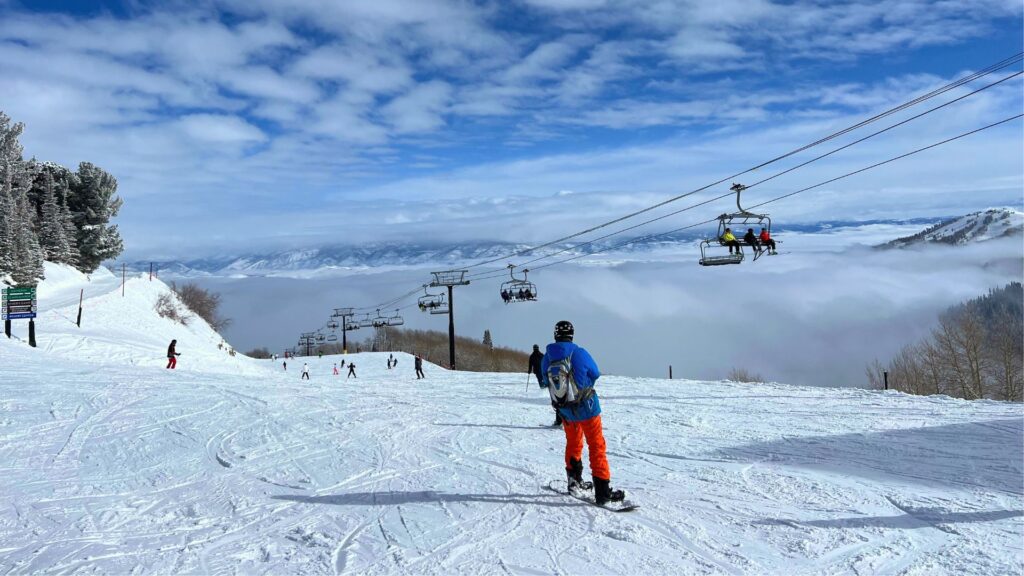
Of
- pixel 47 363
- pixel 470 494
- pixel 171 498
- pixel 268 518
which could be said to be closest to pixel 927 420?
pixel 470 494

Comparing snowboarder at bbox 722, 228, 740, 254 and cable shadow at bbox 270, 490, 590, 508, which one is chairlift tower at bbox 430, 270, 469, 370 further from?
cable shadow at bbox 270, 490, 590, 508

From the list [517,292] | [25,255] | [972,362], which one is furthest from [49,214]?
[972,362]

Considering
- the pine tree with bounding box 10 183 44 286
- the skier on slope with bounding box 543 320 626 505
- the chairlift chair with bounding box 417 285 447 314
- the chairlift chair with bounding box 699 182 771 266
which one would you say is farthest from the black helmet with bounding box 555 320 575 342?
the pine tree with bounding box 10 183 44 286

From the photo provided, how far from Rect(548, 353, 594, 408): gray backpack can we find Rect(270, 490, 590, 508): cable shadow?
3.87 feet

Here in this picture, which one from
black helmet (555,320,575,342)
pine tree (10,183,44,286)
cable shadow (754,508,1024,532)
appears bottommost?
cable shadow (754,508,1024,532)

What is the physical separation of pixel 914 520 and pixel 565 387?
364 cm

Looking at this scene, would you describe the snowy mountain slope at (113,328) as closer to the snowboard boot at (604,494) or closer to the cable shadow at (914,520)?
the snowboard boot at (604,494)

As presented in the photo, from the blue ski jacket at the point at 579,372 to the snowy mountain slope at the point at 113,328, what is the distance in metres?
25.6

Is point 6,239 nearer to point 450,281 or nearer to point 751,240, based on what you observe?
point 450,281

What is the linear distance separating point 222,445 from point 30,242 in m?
46.4

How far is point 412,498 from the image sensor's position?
7.32 metres

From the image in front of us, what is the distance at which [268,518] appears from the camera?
6656 millimetres

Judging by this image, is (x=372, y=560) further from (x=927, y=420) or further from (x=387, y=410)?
(x=927, y=420)

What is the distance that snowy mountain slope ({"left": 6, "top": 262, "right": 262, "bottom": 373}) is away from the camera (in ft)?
102
